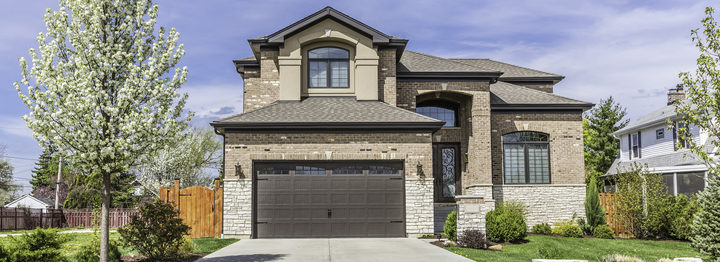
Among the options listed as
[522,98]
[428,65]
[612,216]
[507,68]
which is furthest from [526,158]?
[507,68]

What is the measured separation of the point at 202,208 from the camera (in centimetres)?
1938

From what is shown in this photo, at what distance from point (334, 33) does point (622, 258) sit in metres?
13.0

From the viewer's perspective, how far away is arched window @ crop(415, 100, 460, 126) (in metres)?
24.4

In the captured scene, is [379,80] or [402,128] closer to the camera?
[402,128]

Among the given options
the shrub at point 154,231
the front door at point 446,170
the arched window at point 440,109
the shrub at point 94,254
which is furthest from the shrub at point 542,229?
the shrub at point 94,254

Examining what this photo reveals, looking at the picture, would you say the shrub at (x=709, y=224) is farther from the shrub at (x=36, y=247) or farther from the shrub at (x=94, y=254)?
the shrub at (x=36, y=247)

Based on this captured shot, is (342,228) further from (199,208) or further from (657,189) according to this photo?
(657,189)

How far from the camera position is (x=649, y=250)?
16453mm

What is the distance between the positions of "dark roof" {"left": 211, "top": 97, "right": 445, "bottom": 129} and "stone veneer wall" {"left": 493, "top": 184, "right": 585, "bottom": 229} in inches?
228

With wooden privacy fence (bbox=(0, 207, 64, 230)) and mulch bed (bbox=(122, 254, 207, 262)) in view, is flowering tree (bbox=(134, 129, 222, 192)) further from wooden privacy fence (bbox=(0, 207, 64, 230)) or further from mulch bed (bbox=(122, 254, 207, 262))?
mulch bed (bbox=(122, 254, 207, 262))

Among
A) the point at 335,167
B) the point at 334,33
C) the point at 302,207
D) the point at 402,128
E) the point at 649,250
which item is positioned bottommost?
the point at 649,250

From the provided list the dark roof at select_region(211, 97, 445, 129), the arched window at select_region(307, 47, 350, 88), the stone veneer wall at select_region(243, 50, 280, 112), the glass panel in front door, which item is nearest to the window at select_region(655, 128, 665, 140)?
the glass panel in front door

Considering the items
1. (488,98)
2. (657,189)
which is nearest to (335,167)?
(488,98)

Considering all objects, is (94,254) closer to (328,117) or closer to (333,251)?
(333,251)
